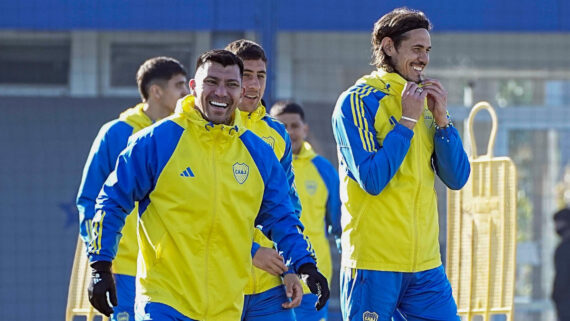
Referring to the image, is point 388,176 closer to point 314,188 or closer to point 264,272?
point 264,272

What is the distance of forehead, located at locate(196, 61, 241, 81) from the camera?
4582mm

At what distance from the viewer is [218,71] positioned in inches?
181

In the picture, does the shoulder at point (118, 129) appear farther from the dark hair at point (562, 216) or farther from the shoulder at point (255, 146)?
the dark hair at point (562, 216)

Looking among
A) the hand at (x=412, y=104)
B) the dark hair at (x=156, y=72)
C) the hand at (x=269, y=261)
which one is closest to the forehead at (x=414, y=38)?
the hand at (x=412, y=104)

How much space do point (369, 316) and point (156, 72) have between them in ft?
8.54

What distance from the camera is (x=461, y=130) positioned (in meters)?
10.9

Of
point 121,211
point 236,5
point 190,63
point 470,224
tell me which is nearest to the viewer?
point 121,211

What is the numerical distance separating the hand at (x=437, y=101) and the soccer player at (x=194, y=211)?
95 centimetres

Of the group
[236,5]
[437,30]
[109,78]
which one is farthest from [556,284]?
[109,78]

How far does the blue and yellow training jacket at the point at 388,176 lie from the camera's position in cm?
495

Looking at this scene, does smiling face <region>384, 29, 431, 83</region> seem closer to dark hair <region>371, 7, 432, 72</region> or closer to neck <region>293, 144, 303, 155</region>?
dark hair <region>371, 7, 432, 72</region>

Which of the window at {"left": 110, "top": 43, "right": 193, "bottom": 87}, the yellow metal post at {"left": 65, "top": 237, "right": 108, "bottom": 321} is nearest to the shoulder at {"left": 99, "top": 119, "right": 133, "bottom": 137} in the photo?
the yellow metal post at {"left": 65, "top": 237, "right": 108, "bottom": 321}

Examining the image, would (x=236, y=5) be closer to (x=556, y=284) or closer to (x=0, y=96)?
(x=0, y=96)

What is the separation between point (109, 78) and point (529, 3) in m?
4.15
